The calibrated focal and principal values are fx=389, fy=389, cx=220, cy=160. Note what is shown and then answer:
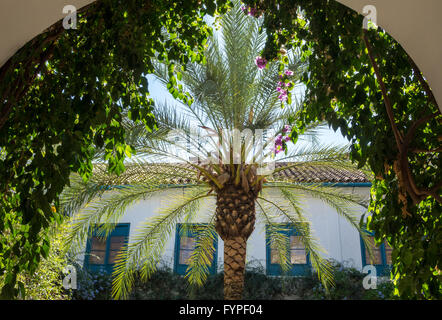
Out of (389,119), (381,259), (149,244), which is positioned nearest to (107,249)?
(149,244)

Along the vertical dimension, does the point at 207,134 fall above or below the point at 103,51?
above

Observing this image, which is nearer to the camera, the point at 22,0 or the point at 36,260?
the point at 22,0

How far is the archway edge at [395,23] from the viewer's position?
1724 mm

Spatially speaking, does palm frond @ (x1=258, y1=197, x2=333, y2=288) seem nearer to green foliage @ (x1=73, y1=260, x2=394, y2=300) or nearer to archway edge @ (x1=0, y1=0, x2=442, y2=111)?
green foliage @ (x1=73, y1=260, x2=394, y2=300)

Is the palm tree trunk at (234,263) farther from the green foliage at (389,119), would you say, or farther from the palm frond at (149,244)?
the green foliage at (389,119)

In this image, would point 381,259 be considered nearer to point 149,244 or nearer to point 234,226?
point 234,226

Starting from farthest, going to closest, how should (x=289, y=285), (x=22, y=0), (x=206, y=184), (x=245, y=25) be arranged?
(x=289, y=285), (x=206, y=184), (x=245, y=25), (x=22, y=0)

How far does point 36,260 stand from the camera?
229 cm

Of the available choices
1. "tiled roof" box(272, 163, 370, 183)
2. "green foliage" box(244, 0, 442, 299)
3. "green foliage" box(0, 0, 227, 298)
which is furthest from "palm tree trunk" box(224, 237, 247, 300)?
"green foliage" box(0, 0, 227, 298)

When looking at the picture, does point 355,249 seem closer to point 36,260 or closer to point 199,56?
point 199,56

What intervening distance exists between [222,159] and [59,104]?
4.18m

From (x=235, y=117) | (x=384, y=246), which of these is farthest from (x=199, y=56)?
(x=384, y=246)

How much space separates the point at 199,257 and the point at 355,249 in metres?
4.54

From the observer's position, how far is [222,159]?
252 inches
